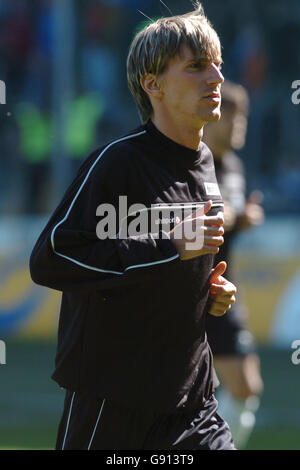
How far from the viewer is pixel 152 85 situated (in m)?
3.26

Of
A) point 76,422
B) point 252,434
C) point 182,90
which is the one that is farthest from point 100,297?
point 252,434

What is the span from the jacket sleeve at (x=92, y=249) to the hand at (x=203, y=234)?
0.03 meters

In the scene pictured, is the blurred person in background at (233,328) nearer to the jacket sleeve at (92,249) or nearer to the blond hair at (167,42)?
the blond hair at (167,42)

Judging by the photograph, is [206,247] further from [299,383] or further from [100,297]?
[299,383]

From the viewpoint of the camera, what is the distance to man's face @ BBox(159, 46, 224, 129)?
3.18m

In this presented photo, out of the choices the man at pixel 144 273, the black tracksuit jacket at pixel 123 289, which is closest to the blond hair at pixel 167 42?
the man at pixel 144 273

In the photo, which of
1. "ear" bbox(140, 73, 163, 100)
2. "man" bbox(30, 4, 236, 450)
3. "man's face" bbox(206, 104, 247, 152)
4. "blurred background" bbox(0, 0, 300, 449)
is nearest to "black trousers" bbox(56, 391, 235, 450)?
"man" bbox(30, 4, 236, 450)

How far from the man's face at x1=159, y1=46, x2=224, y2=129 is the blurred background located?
22.0 ft

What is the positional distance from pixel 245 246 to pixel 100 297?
23.1 ft

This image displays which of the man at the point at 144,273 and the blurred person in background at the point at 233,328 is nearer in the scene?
the man at the point at 144,273

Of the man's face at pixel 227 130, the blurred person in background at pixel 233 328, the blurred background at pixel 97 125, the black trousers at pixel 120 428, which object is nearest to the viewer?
the black trousers at pixel 120 428

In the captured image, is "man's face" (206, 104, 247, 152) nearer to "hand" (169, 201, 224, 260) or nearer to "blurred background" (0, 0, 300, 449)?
"hand" (169, 201, 224, 260)

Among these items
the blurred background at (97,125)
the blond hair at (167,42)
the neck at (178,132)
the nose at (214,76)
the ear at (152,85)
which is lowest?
the blurred background at (97,125)

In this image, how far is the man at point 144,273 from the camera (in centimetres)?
304
